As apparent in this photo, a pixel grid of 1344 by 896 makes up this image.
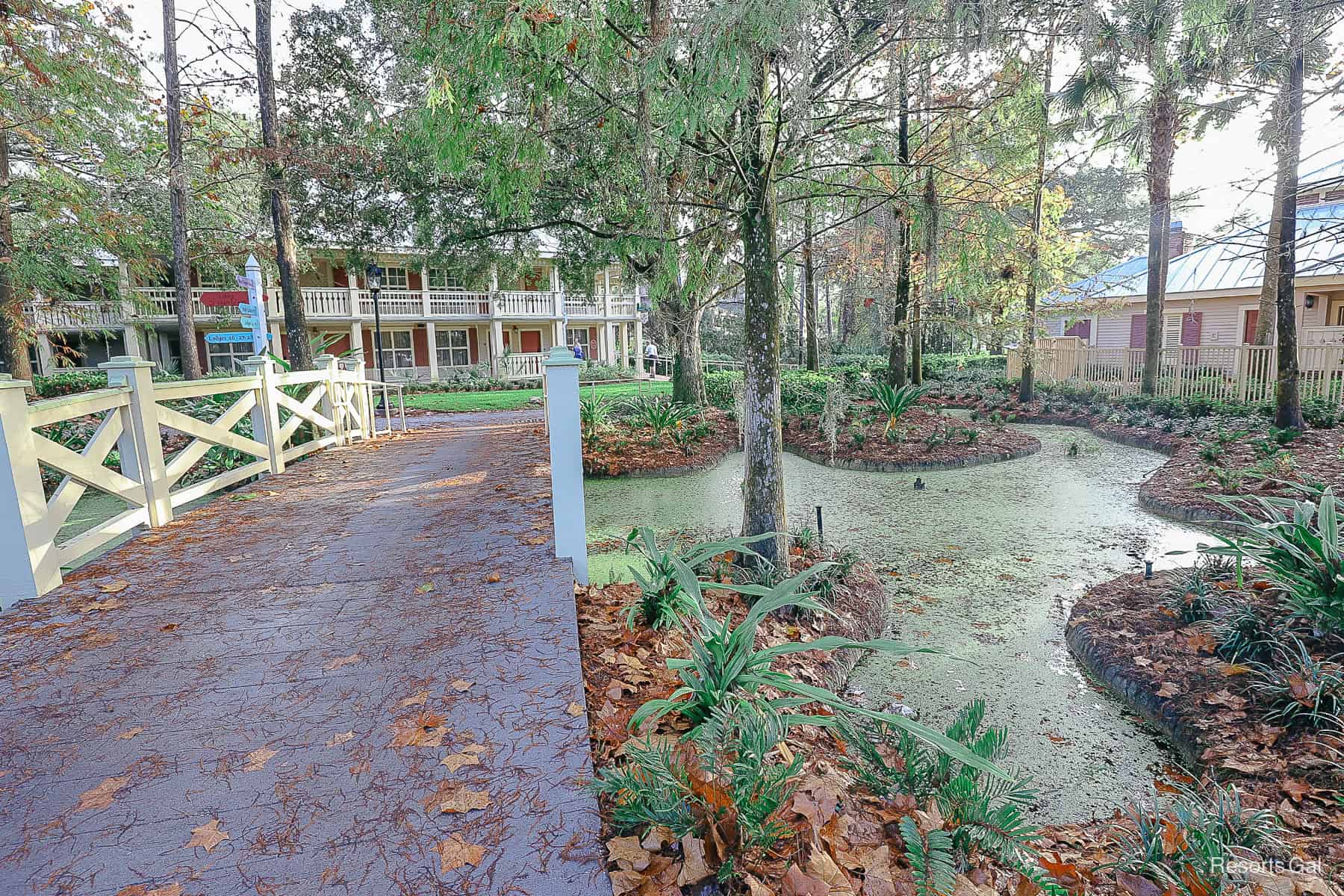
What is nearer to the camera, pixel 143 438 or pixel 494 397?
pixel 143 438

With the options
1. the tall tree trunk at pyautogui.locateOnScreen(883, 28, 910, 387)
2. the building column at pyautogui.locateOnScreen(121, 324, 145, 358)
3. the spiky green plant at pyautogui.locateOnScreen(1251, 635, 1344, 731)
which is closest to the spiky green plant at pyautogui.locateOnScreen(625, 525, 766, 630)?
the spiky green plant at pyautogui.locateOnScreen(1251, 635, 1344, 731)

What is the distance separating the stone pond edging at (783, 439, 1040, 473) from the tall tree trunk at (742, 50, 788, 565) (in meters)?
4.54

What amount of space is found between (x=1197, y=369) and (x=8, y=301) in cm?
1921

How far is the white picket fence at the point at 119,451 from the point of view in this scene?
322 centimetres

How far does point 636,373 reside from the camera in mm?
22469

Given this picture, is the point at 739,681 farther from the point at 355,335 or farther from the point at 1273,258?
the point at 355,335

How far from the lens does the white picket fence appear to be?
10.6ft

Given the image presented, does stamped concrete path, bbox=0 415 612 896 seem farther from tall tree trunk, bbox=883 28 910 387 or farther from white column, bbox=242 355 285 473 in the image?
tall tree trunk, bbox=883 28 910 387

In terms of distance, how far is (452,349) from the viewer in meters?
24.0

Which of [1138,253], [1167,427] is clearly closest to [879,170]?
[1167,427]

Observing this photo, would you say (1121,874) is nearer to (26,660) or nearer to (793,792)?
(793,792)

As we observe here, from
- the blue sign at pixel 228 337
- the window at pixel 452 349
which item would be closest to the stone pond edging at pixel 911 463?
the blue sign at pixel 228 337

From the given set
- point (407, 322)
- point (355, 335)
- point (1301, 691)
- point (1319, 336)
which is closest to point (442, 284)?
point (407, 322)

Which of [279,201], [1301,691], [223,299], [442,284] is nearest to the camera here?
[1301,691]
